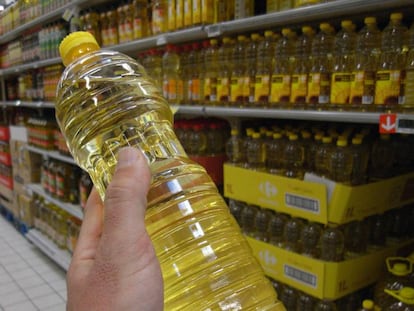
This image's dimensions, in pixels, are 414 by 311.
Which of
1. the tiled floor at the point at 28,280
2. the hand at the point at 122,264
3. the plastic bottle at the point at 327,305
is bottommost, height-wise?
the tiled floor at the point at 28,280

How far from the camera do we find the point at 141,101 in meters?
1.10

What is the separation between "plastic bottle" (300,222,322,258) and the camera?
5.68 ft

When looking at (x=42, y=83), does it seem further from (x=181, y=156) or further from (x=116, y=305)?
(x=116, y=305)

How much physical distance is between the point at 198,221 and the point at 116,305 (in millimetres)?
336

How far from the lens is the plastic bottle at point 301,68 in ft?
5.42

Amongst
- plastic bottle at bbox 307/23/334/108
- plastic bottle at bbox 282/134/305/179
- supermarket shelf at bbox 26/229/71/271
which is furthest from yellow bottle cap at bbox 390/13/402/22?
supermarket shelf at bbox 26/229/71/271

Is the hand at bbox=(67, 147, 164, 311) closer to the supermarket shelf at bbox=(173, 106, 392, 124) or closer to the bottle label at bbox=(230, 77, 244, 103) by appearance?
the supermarket shelf at bbox=(173, 106, 392, 124)

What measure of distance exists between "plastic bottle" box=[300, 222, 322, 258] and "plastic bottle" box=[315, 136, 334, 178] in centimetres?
24

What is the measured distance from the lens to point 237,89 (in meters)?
1.95

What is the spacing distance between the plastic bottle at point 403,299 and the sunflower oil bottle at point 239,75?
106cm

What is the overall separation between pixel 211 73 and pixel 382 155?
953mm

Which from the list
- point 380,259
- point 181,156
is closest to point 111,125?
point 181,156

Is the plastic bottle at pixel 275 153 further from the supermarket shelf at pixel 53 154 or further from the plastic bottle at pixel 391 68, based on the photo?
the supermarket shelf at pixel 53 154

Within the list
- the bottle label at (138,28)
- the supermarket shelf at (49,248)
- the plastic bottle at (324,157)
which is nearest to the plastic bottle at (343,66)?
the plastic bottle at (324,157)
